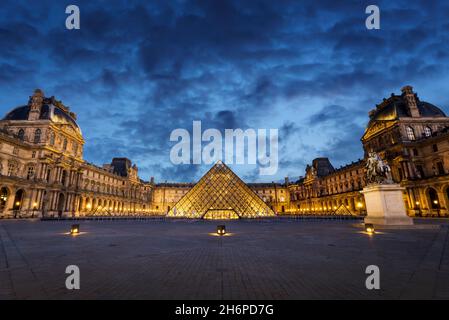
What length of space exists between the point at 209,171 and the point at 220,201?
16.5ft

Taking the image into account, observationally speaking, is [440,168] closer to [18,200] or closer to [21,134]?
[18,200]

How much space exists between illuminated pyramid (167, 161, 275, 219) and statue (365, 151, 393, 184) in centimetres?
1680

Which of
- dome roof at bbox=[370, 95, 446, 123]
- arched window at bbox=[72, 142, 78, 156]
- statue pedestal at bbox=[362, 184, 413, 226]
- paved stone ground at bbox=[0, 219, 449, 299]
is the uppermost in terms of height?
dome roof at bbox=[370, 95, 446, 123]

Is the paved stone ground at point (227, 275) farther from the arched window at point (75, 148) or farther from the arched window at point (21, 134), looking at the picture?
the arched window at point (75, 148)

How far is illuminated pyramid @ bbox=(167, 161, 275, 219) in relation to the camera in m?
30.0

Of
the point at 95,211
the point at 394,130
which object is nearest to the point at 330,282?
the point at 394,130

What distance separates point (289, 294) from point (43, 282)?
3656 millimetres

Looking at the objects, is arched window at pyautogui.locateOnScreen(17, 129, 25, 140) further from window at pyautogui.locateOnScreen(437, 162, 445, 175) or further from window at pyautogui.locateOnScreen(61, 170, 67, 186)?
window at pyautogui.locateOnScreen(437, 162, 445, 175)

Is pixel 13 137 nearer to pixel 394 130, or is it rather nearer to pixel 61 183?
pixel 61 183

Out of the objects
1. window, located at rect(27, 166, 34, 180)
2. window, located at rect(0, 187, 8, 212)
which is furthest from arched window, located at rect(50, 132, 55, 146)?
window, located at rect(0, 187, 8, 212)

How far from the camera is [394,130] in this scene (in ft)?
110

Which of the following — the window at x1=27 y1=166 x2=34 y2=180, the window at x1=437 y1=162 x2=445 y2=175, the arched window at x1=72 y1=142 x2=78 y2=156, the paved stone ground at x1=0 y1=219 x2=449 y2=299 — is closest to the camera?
the paved stone ground at x1=0 y1=219 x2=449 y2=299
